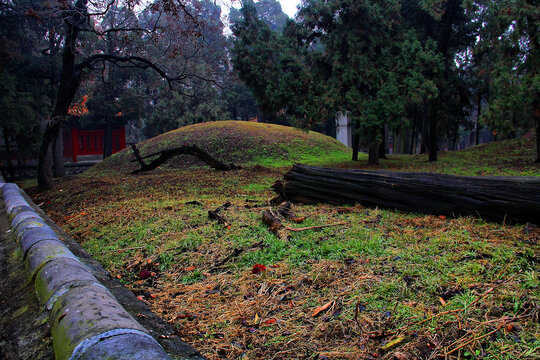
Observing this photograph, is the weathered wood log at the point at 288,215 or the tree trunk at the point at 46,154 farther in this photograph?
the tree trunk at the point at 46,154

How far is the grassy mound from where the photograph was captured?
1554 centimetres

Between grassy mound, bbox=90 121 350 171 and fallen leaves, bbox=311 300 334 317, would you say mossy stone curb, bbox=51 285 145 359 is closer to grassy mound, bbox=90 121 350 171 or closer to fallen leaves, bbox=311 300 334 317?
fallen leaves, bbox=311 300 334 317

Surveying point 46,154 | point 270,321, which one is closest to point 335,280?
point 270,321

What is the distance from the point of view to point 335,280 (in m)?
2.51

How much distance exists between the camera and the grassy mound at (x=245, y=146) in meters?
15.5

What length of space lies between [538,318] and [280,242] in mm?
2018

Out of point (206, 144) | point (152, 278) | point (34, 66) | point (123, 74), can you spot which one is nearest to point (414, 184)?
point (152, 278)

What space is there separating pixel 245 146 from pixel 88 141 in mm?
18343

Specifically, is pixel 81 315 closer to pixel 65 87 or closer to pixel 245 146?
pixel 65 87

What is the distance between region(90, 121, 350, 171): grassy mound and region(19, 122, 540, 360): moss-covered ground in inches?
413

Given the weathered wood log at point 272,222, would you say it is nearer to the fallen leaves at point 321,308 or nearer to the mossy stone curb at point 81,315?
the fallen leaves at point 321,308

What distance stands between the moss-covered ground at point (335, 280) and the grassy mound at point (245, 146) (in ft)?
34.4

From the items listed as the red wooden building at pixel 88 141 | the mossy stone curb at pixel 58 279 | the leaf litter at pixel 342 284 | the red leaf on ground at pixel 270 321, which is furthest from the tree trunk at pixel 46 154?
the red wooden building at pixel 88 141

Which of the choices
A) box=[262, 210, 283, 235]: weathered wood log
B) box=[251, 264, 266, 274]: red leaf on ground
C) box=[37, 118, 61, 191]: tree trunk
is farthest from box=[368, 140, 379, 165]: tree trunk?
box=[251, 264, 266, 274]: red leaf on ground
